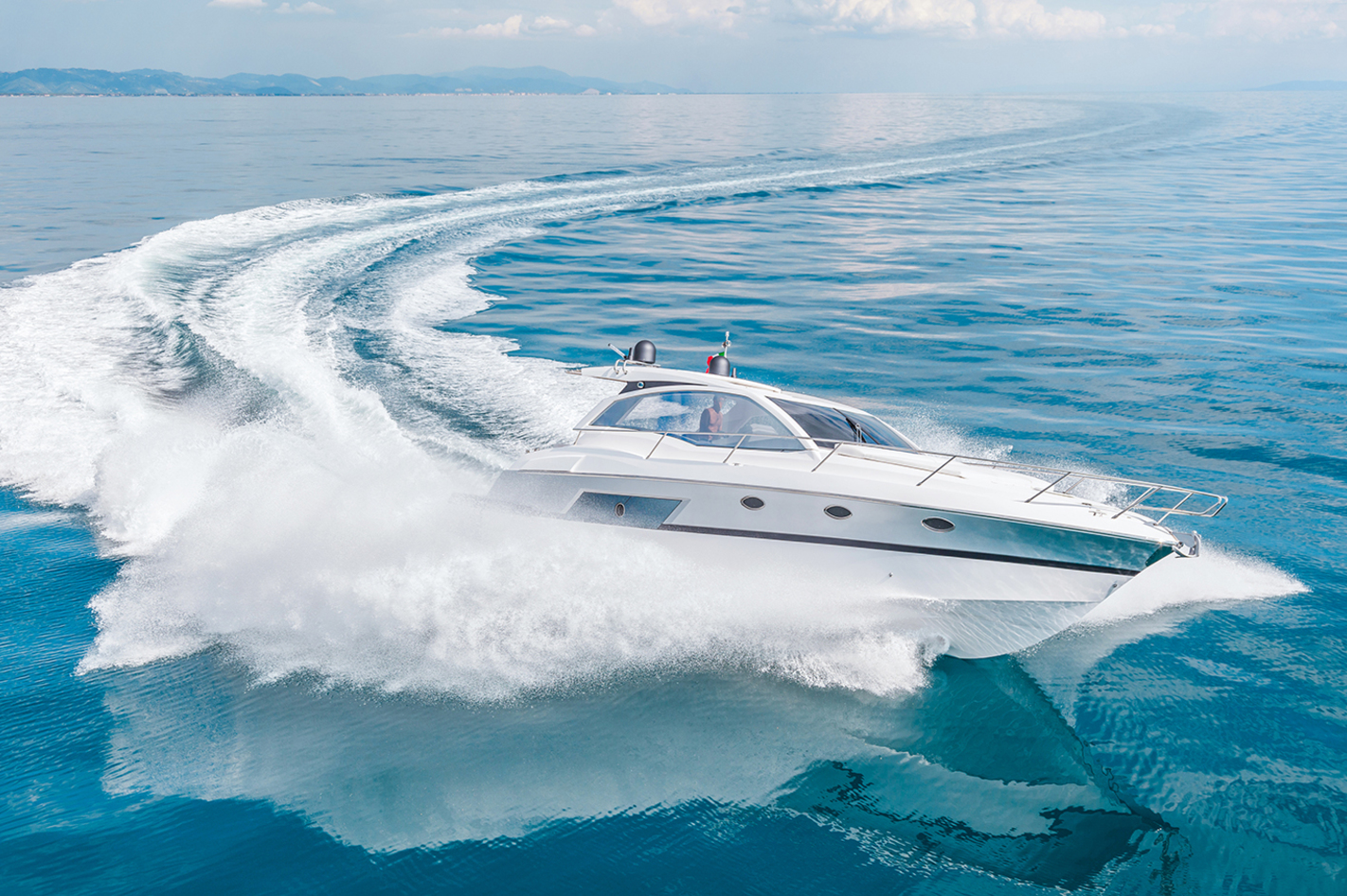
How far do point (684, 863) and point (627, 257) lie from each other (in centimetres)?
1846

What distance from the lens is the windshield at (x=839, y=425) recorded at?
7531 millimetres

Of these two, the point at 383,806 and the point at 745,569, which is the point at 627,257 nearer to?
the point at 745,569

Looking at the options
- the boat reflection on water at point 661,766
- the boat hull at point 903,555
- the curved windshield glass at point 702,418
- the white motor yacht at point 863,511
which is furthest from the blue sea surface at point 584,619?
the curved windshield glass at point 702,418

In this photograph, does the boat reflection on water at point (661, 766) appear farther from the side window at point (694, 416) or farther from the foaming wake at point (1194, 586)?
the side window at point (694, 416)

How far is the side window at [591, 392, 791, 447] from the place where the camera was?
7621 mm

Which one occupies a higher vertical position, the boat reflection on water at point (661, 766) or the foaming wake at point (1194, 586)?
the foaming wake at point (1194, 586)

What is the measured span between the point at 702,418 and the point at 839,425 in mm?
1232

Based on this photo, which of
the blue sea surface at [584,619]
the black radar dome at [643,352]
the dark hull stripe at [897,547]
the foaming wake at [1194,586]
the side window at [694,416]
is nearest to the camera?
the blue sea surface at [584,619]

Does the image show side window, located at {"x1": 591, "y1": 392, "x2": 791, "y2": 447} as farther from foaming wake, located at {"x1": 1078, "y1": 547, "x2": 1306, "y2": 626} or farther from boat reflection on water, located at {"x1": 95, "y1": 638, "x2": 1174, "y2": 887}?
foaming wake, located at {"x1": 1078, "y1": 547, "x2": 1306, "y2": 626}

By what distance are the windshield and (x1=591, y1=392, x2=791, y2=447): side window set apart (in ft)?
0.76

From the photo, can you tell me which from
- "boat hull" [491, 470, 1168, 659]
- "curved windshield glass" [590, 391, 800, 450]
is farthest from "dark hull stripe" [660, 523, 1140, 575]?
"curved windshield glass" [590, 391, 800, 450]

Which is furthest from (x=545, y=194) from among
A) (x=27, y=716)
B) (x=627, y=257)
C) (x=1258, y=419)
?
(x=27, y=716)

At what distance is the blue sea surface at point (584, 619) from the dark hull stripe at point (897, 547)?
319 mm

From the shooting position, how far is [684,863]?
496cm
